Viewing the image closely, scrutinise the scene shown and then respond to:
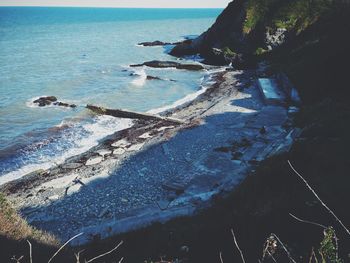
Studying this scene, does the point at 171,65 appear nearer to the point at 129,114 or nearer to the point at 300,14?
the point at 300,14

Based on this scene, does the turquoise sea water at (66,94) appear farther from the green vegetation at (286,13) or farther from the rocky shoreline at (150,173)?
the green vegetation at (286,13)

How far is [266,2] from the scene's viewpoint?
4953cm

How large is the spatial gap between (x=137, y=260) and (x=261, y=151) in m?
8.80

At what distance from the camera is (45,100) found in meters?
29.8

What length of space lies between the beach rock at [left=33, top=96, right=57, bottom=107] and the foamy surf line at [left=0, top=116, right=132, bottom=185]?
6476 millimetres

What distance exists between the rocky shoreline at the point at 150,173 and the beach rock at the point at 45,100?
9702 millimetres

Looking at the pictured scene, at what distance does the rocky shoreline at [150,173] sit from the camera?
11969mm

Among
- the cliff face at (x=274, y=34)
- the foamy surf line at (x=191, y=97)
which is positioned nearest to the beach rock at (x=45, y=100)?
the foamy surf line at (x=191, y=97)

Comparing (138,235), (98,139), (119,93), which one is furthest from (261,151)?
(119,93)

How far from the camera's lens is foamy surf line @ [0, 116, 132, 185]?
17.3m

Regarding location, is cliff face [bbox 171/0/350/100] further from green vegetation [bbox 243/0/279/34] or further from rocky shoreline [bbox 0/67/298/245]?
rocky shoreline [bbox 0/67/298/245]

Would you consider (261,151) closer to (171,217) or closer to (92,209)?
(171,217)

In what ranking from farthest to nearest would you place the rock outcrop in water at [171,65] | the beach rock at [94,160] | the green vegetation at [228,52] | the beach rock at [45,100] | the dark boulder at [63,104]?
the green vegetation at [228,52] < the rock outcrop in water at [171,65] < the beach rock at [45,100] < the dark boulder at [63,104] < the beach rock at [94,160]

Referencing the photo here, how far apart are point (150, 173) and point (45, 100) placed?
17985mm
